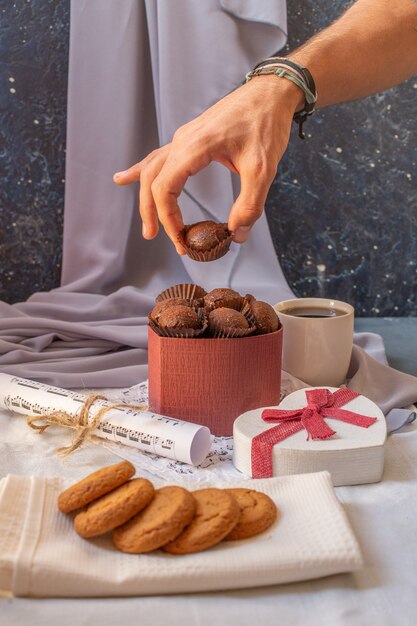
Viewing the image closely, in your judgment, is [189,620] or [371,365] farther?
[371,365]

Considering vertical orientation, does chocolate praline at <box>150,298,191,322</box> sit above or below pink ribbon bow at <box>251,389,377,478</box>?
above

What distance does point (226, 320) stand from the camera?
108 cm

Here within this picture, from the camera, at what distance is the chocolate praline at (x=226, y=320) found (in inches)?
42.4

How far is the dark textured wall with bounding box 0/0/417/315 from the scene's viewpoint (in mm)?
1884

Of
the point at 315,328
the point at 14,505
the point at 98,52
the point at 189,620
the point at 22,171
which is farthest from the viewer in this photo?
the point at 22,171

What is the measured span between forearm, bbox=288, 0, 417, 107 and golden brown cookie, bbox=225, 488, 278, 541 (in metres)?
0.70

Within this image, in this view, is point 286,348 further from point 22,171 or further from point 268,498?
point 22,171

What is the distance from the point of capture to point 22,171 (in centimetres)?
194

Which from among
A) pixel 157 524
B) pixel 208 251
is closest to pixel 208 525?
pixel 157 524

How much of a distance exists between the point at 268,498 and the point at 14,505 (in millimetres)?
260

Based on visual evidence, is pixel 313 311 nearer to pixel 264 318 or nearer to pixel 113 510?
pixel 264 318

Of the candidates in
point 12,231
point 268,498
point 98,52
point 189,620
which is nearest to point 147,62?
point 98,52

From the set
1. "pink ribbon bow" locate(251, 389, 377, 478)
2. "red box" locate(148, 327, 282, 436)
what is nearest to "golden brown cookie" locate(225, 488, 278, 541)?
"pink ribbon bow" locate(251, 389, 377, 478)

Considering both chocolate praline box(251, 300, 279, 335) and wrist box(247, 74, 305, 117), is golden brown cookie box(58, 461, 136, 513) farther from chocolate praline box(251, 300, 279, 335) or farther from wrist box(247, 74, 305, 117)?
wrist box(247, 74, 305, 117)
